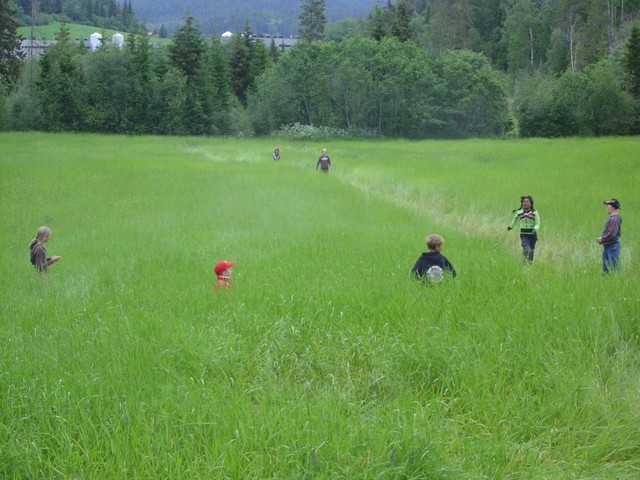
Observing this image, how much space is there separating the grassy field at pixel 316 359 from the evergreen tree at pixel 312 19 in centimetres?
→ 7670

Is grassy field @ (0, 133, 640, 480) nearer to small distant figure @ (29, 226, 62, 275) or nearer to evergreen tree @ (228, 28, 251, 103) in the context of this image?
small distant figure @ (29, 226, 62, 275)

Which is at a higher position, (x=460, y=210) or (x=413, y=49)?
(x=413, y=49)

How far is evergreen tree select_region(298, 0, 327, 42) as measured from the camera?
3354 inches

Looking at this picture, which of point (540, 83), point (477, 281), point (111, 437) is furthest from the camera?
point (540, 83)

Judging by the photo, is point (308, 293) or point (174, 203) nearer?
point (308, 293)

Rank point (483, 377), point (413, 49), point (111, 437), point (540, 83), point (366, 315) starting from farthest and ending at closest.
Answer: point (413, 49)
point (540, 83)
point (366, 315)
point (483, 377)
point (111, 437)

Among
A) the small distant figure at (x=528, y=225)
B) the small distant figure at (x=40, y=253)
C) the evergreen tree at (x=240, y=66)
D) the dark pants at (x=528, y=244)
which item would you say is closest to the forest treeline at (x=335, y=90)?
the evergreen tree at (x=240, y=66)

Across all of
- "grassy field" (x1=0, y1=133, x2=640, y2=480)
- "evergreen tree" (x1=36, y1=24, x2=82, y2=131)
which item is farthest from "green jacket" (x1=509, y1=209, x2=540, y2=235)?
"evergreen tree" (x1=36, y1=24, x2=82, y2=131)

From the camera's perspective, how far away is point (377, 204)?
19.2 metres

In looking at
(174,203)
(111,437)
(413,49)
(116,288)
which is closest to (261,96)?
(413,49)

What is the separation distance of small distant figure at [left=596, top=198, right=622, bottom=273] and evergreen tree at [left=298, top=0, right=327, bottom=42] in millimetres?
78634

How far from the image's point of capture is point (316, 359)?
661 cm

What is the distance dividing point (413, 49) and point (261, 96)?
17.3 m

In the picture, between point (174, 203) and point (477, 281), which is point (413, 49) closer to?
point (174, 203)
